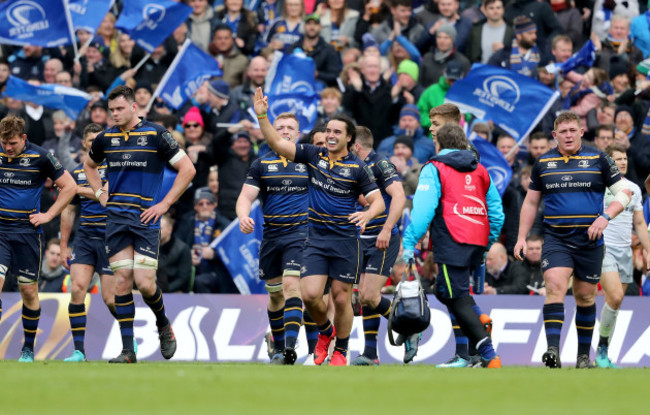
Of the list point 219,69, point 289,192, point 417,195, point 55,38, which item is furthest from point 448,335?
point 55,38

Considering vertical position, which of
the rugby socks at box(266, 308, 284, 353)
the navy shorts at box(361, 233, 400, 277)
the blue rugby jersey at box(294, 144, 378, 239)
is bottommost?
the rugby socks at box(266, 308, 284, 353)

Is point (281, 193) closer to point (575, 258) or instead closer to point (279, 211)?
point (279, 211)

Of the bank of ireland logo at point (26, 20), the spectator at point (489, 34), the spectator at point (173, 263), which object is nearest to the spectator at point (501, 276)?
the spectator at point (173, 263)

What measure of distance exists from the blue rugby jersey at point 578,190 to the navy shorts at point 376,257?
2.14m

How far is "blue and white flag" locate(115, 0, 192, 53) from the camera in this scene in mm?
21750

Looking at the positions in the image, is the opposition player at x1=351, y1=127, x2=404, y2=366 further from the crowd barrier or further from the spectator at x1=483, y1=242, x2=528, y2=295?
the spectator at x1=483, y1=242, x2=528, y2=295

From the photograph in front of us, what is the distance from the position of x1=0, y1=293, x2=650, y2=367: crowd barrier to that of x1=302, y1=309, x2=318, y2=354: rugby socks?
2499mm

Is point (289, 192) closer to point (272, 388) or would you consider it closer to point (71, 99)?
point (272, 388)

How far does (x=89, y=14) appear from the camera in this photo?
71.9 feet

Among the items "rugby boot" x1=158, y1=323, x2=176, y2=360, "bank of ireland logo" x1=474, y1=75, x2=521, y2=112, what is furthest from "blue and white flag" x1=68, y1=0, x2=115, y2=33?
"rugby boot" x1=158, y1=323, x2=176, y2=360

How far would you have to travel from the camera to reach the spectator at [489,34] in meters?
21.9

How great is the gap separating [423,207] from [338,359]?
81.3 inches

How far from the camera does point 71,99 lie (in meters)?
20.7

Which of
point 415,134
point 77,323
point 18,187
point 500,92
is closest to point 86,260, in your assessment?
point 77,323
